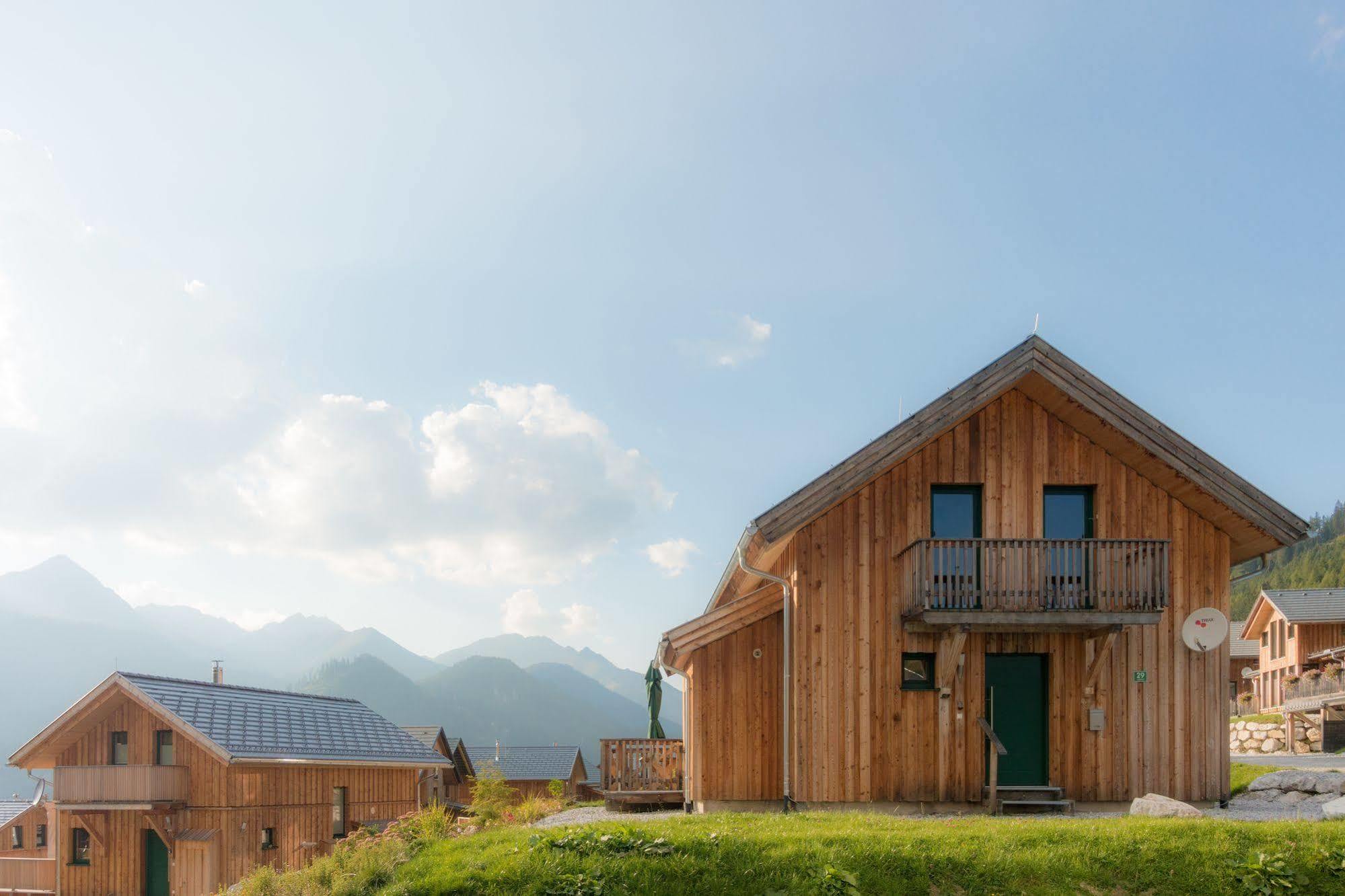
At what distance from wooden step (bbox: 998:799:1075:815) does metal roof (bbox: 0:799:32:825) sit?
4076 centimetres

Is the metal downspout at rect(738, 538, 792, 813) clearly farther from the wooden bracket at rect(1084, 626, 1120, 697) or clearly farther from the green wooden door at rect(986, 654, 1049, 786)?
the wooden bracket at rect(1084, 626, 1120, 697)

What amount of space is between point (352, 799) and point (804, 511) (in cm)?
2273

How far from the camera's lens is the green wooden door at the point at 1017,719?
16000 millimetres

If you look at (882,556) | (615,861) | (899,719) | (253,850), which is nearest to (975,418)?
(882,556)

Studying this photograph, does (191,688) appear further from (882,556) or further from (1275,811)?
(1275,811)

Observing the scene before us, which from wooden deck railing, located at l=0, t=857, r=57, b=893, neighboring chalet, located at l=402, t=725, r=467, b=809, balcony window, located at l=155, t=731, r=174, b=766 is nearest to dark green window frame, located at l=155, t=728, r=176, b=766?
balcony window, located at l=155, t=731, r=174, b=766

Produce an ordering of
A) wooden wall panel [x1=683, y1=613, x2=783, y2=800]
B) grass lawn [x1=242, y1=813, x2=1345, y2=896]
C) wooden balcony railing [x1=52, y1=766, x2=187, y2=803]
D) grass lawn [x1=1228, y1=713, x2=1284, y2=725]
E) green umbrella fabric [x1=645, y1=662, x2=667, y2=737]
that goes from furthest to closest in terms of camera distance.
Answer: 1. grass lawn [x1=1228, y1=713, x2=1284, y2=725]
2. wooden balcony railing [x1=52, y1=766, x2=187, y2=803]
3. green umbrella fabric [x1=645, y1=662, x2=667, y2=737]
4. wooden wall panel [x1=683, y1=613, x2=783, y2=800]
5. grass lawn [x1=242, y1=813, x2=1345, y2=896]

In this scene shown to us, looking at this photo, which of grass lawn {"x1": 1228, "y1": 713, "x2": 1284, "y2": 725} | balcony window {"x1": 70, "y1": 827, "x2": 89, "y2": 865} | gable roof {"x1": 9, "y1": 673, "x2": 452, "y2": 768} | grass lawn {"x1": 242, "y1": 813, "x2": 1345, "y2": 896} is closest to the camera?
grass lawn {"x1": 242, "y1": 813, "x2": 1345, "y2": 896}

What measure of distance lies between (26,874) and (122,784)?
5598 mm

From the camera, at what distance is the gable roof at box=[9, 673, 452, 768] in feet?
92.6

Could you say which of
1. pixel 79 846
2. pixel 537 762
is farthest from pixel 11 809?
pixel 537 762

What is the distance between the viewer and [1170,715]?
15945mm

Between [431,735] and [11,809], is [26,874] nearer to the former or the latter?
[11,809]

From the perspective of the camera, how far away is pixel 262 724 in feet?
99.9
